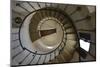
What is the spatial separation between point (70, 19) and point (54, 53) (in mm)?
437

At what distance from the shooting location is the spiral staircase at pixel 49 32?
5.53 ft

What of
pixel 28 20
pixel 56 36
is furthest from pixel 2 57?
pixel 56 36

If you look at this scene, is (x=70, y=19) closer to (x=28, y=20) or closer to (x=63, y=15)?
(x=63, y=15)

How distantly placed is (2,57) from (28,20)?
0.48 meters

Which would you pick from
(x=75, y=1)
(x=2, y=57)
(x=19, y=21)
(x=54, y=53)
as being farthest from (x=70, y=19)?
(x=2, y=57)

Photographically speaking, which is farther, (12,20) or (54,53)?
(54,53)

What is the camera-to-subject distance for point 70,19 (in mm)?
1843

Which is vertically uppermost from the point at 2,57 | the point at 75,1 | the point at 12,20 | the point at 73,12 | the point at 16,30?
the point at 75,1

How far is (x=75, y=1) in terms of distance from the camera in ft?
6.15

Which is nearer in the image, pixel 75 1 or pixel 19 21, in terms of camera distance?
pixel 19 21

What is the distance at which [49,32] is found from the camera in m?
1.77

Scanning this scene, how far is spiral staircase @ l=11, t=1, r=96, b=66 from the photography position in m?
1.68

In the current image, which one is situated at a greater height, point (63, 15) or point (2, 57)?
point (63, 15)

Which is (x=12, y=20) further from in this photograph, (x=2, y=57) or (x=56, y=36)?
(x=56, y=36)
